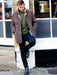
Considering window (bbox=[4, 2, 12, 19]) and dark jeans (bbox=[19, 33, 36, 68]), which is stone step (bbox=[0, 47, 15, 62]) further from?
window (bbox=[4, 2, 12, 19])

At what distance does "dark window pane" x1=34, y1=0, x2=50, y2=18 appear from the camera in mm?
6117

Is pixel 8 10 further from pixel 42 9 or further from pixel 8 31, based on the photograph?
pixel 42 9

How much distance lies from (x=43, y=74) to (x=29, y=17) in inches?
54.8

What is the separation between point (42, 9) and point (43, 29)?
51 centimetres

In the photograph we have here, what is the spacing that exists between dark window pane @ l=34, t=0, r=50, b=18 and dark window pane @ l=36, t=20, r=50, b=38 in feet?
0.53

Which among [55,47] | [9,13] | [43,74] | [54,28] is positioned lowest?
[43,74]

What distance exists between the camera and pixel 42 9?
6.14m

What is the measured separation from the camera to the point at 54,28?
6188mm

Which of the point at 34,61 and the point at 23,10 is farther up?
the point at 23,10

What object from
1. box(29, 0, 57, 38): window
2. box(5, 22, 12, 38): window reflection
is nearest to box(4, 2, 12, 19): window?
box(5, 22, 12, 38): window reflection

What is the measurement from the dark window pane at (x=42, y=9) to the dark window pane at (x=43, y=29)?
0.53 ft

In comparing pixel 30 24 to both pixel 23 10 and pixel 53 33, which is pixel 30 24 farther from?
pixel 53 33

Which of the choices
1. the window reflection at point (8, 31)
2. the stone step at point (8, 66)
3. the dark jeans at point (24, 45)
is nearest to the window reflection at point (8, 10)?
the window reflection at point (8, 31)

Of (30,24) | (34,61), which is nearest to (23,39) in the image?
(30,24)
